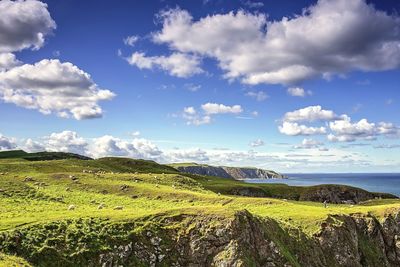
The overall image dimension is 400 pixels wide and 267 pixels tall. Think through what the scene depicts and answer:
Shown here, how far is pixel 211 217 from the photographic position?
45656 millimetres

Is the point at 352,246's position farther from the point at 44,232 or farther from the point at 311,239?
the point at 44,232

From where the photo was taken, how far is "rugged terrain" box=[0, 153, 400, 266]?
126ft

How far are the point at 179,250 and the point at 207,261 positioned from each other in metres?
3.13

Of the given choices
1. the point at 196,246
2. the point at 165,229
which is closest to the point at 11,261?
the point at 165,229

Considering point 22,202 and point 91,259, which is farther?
point 22,202

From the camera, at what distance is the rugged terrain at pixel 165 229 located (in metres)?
38.4

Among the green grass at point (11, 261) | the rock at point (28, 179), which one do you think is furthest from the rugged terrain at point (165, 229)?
the rock at point (28, 179)

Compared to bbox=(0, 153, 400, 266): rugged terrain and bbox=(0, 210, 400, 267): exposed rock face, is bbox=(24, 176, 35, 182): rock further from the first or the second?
bbox=(0, 210, 400, 267): exposed rock face

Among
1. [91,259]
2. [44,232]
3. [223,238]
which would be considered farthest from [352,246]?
[44,232]

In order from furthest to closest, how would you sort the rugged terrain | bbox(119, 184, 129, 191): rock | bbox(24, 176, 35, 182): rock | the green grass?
bbox(24, 176, 35, 182): rock < bbox(119, 184, 129, 191): rock < the rugged terrain < the green grass

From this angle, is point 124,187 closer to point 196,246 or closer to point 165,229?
point 165,229

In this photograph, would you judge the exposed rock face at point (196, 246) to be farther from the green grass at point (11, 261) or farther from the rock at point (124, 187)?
the rock at point (124, 187)

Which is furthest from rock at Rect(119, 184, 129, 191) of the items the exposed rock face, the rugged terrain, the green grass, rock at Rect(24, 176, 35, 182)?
the green grass

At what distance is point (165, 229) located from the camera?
44.1 metres
